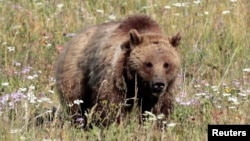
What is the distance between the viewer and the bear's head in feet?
24.8

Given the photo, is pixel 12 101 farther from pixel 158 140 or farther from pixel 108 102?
pixel 158 140

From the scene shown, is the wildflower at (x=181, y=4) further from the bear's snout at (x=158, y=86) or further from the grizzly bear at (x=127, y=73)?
the bear's snout at (x=158, y=86)

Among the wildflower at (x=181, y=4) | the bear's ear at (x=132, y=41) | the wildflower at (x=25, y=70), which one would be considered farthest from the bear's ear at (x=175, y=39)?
the wildflower at (x=181, y=4)

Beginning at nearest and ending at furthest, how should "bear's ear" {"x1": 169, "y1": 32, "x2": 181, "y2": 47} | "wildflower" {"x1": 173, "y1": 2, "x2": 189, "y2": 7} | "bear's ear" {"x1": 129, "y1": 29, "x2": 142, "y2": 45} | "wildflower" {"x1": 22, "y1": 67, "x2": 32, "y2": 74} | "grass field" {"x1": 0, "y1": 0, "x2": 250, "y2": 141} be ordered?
"grass field" {"x1": 0, "y1": 0, "x2": 250, "y2": 141}, "bear's ear" {"x1": 129, "y1": 29, "x2": 142, "y2": 45}, "bear's ear" {"x1": 169, "y1": 32, "x2": 181, "y2": 47}, "wildflower" {"x1": 22, "y1": 67, "x2": 32, "y2": 74}, "wildflower" {"x1": 173, "y1": 2, "x2": 189, "y2": 7}

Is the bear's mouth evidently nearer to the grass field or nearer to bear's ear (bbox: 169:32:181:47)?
the grass field

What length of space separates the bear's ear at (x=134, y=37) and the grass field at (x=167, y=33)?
0.72 meters

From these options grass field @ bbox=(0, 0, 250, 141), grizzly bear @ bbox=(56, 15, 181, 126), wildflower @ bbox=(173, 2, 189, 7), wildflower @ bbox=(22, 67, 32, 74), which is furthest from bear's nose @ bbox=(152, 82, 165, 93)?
wildflower @ bbox=(173, 2, 189, 7)

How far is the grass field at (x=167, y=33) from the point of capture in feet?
22.7

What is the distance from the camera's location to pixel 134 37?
771 centimetres

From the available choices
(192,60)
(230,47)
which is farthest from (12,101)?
(230,47)

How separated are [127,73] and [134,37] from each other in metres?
0.33

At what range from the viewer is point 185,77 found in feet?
30.3

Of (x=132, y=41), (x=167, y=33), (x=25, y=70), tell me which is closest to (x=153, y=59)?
(x=132, y=41)

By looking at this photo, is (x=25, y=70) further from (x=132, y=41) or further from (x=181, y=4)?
(x=181, y=4)
